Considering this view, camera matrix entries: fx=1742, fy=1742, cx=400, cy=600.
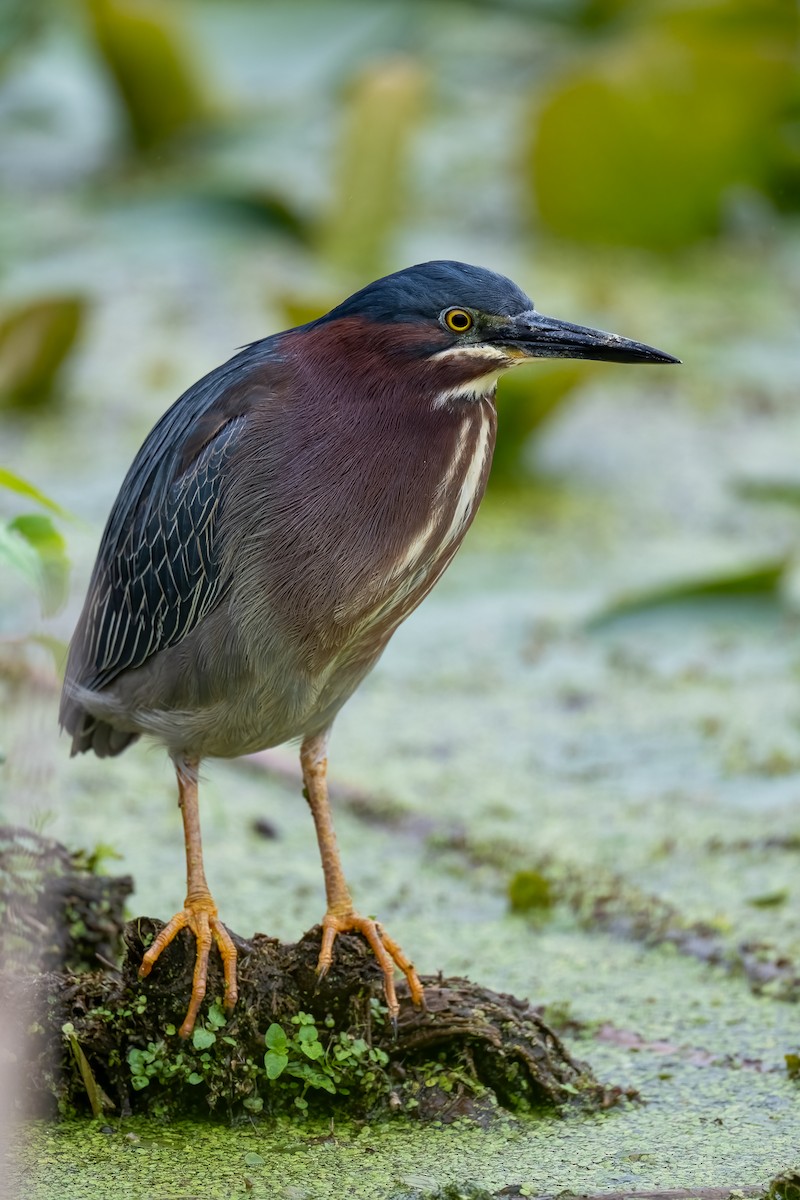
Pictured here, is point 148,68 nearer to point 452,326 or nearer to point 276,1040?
point 452,326

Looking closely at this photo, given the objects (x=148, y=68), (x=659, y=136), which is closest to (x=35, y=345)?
(x=148, y=68)

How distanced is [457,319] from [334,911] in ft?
3.20

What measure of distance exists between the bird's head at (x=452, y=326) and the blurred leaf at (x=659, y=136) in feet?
13.5

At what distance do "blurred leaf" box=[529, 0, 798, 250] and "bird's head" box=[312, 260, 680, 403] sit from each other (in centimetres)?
410

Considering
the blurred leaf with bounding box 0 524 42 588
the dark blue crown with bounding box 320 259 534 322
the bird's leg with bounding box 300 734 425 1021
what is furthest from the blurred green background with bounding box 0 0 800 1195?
the dark blue crown with bounding box 320 259 534 322

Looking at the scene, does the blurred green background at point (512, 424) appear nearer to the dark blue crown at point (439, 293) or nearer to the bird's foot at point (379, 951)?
the bird's foot at point (379, 951)

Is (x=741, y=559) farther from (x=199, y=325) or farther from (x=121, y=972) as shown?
(x=121, y=972)

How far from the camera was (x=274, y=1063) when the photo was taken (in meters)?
2.59

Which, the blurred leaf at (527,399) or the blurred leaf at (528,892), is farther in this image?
the blurred leaf at (527,399)

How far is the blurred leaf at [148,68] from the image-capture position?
22.4ft

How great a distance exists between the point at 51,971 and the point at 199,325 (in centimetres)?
404

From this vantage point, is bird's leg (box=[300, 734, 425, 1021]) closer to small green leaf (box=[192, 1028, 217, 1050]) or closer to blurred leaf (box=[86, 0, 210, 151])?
small green leaf (box=[192, 1028, 217, 1050])

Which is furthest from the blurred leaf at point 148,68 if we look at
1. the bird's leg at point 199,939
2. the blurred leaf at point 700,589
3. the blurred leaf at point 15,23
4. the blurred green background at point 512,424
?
the bird's leg at point 199,939

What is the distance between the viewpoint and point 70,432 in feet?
18.7
